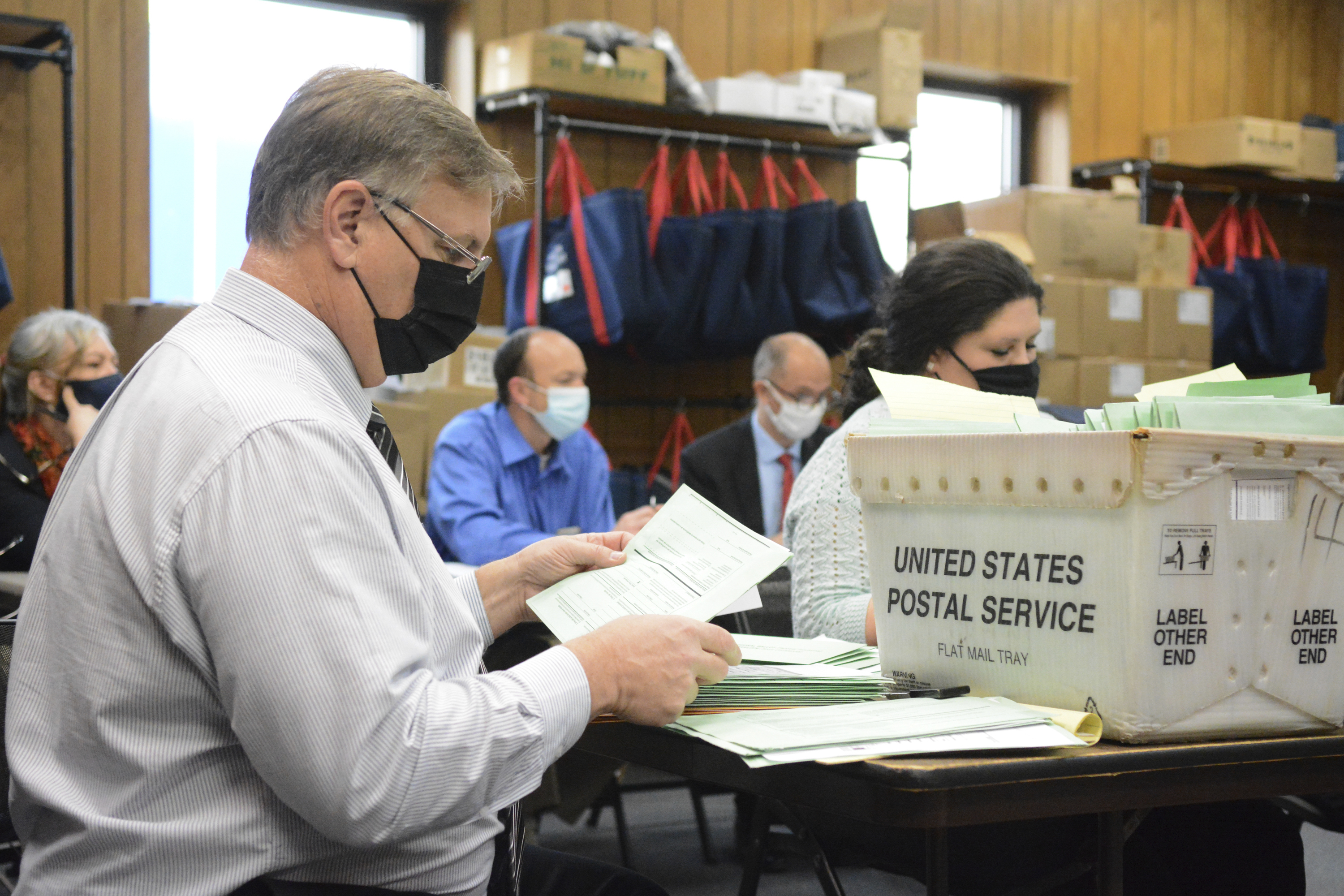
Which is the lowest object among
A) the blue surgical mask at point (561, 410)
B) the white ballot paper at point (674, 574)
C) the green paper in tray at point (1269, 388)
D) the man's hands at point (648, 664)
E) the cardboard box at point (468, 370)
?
the man's hands at point (648, 664)

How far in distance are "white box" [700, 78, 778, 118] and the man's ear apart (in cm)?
359

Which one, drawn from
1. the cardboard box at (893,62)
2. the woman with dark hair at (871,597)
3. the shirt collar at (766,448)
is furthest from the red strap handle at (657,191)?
the woman with dark hair at (871,597)

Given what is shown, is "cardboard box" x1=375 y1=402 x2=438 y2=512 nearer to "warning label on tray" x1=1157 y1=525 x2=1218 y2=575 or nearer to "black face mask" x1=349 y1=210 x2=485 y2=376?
"black face mask" x1=349 y1=210 x2=485 y2=376

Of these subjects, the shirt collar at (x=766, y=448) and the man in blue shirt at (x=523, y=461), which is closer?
the man in blue shirt at (x=523, y=461)

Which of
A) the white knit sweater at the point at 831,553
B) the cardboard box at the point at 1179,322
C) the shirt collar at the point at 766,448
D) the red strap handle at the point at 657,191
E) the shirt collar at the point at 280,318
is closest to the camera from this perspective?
the shirt collar at the point at 280,318

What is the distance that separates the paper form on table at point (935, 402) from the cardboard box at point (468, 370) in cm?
294

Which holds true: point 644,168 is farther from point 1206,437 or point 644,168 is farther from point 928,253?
point 1206,437

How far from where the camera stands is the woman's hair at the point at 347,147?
3.69 ft

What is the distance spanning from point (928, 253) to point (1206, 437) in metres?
1.13

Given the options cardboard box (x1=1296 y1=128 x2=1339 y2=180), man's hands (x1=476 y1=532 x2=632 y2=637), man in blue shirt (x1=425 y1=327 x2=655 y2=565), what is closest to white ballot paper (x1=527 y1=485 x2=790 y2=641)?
man's hands (x1=476 y1=532 x2=632 y2=637)

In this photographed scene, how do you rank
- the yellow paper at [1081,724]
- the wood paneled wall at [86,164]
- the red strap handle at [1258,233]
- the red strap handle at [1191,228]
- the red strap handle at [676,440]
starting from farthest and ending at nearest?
the red strap handle at [1258,233], the red strap handle at [1191,228], the red strap handle at [676,440], the wood paneled wall at [86,164], the yellow paper at [1081,724]

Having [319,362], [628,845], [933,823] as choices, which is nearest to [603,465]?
[628,845]

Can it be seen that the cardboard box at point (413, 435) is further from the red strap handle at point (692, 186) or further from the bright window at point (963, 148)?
the bright window at point (963, 148)

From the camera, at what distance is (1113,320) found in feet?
16.4
